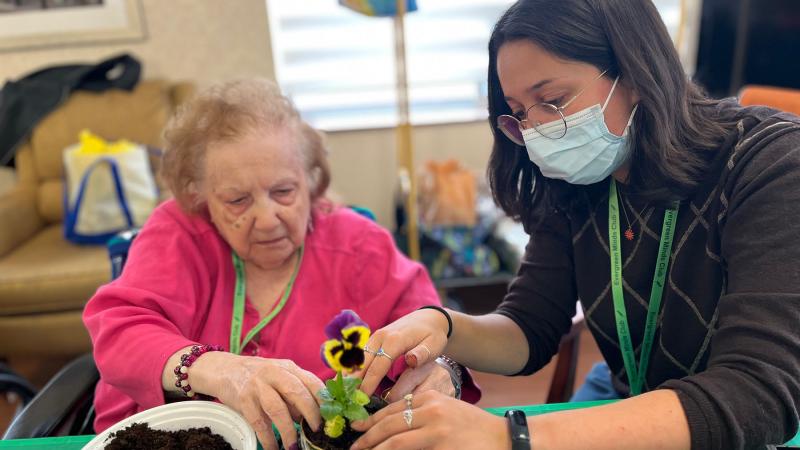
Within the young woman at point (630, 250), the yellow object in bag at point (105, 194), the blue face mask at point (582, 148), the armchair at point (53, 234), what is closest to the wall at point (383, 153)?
the armchair at point (53, 234)

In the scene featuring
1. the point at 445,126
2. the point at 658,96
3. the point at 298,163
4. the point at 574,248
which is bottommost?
the point at 445,126

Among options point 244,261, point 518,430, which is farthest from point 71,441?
point 518,430

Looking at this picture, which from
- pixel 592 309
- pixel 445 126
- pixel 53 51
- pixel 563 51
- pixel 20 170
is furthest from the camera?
pixel 445 126

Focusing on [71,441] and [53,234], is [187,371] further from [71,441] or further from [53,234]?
[53,234]

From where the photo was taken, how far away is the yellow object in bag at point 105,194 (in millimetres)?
2588

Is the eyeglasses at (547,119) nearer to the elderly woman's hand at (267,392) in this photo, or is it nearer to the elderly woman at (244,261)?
the elderly woman at (244,261)

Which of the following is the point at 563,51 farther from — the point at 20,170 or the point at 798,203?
the point at 20,170

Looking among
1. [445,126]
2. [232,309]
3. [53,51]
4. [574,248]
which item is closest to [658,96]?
[574,248]

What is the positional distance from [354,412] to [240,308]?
1.85 ft

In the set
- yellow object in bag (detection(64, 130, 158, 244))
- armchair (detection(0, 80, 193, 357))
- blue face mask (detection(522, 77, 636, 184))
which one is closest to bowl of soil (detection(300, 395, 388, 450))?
blue face mask (detection(522, 77, 636, 184))

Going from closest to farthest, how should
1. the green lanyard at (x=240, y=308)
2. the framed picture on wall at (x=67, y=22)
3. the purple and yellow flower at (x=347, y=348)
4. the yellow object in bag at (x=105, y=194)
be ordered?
the purple and yellow flower at (x=347, y=348)
the green lanyard at (x=240, y=308)
the yellow object in bag at (x=105, y=194)
the framed picture on wall at (x=67, y=22)

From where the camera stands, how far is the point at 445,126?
133 inches

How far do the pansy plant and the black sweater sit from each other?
0.43 meters

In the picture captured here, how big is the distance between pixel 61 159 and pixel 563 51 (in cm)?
279
